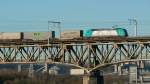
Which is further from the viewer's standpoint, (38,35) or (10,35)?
(10,35)

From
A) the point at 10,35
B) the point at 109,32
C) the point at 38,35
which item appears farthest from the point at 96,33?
the point at 10,35

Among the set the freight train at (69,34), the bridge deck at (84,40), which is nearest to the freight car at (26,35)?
the freight train at (69,34)

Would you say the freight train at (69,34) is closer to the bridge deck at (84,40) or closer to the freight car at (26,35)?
the freight car at (26,35)

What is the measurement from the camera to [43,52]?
89.3 meters

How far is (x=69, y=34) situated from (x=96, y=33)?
555 centimetres

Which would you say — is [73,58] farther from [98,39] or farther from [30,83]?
[30,83]

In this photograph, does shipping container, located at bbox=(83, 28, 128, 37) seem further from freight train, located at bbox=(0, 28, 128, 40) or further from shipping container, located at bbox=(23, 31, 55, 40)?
shipping container, located at bbox=(23, 31, 55, 40)

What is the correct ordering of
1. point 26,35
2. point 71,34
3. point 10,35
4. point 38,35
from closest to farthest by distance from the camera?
point 71,34 → point 38,35 → point 26,35 → point 10,35

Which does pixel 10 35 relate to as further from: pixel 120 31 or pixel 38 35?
pixel 120 31

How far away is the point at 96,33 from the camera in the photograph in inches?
3583

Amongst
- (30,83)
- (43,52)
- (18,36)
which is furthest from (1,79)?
(43,52)

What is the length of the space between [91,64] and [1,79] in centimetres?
5161

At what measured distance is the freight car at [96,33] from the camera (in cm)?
8731

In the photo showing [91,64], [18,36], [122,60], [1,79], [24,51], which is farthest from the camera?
[1,79]
